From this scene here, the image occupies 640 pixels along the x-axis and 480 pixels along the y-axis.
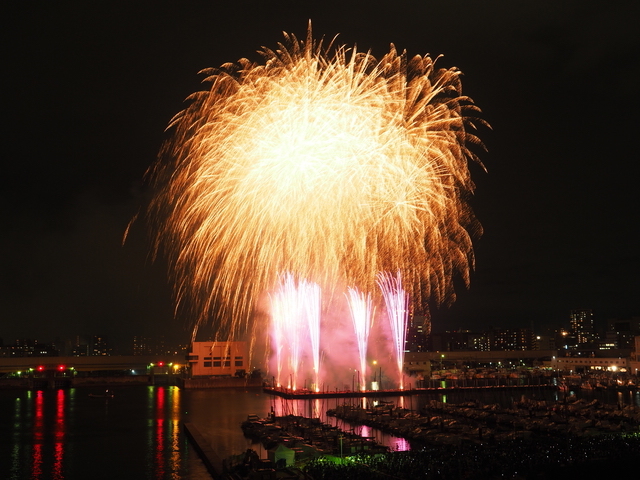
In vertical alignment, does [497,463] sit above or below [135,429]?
above

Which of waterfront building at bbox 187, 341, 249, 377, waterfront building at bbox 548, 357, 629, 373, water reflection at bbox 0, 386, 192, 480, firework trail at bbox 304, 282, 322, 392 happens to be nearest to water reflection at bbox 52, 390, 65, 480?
water reflection at bbox 0, 386, 192, 480

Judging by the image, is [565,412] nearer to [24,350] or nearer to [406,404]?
[406,404]

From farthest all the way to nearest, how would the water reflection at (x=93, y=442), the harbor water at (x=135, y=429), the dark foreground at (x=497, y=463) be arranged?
the harbor water at (x=135, y=429) → the water reflection at (x=93, y=442) → the dark foreground at (x=497, y=463)

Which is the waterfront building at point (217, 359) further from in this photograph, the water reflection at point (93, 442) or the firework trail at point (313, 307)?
the firework trail at point (313, 307)

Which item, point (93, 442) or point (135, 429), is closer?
point (93, 442)

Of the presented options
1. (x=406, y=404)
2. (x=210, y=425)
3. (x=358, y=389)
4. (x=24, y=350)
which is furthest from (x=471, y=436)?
(x=24, y=350)

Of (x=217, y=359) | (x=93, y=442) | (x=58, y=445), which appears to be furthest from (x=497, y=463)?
(x=217, y=359)

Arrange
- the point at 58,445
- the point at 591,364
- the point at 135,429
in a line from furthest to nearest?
the point at 591,364 < the point at 135,429 < the point at 58,445

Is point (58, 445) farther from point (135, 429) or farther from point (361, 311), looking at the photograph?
point (361, 311)

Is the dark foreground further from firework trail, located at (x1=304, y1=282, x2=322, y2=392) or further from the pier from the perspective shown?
the pier

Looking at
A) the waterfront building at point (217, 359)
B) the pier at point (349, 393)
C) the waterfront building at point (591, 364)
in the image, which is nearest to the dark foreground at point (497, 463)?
the pier at point (349, 393)

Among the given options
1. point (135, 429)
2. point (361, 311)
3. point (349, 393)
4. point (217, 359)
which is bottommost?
point (135, 429)
